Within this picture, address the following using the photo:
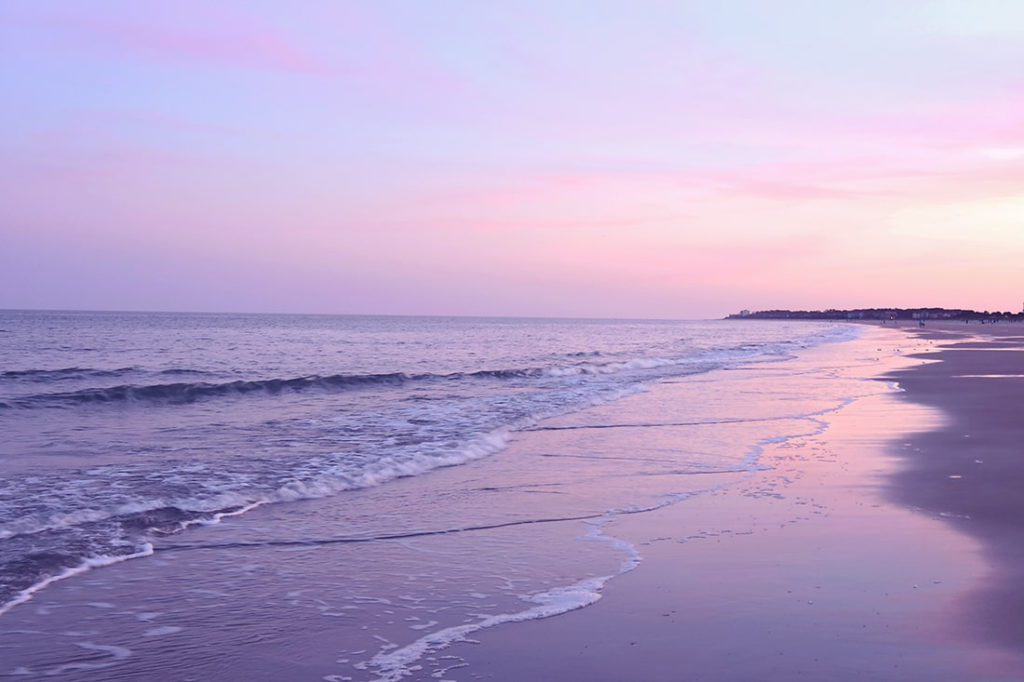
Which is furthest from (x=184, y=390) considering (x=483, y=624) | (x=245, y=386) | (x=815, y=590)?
(x=815, y=590)

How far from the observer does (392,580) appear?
6.21 m

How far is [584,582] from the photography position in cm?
612

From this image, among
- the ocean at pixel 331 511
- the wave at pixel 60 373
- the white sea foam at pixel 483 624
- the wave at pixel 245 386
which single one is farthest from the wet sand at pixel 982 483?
the wave at pixel 60 373

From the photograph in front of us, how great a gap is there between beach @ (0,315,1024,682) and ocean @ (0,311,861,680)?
33mm

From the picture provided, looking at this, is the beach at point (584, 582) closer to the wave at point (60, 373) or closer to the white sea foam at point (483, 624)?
the white sea foam at point (483, 624)

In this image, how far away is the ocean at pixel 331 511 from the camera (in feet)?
17.4

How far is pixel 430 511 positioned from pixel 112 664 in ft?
13.4

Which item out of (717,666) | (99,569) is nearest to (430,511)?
(99,569)

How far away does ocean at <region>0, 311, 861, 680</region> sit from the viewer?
17.4 ft

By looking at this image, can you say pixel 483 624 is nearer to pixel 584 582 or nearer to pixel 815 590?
pixel 584 582

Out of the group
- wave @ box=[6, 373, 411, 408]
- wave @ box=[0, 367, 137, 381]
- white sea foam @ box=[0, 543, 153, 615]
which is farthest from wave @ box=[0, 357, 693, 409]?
white sea foam @ box=[0, 543, 153, 615]

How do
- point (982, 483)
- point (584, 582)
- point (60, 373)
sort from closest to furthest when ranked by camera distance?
1. point (584, 582)
2. point (982, 483)
3. point (60, 373)

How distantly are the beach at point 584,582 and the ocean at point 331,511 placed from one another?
33 mm

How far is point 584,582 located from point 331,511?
3412 mm
